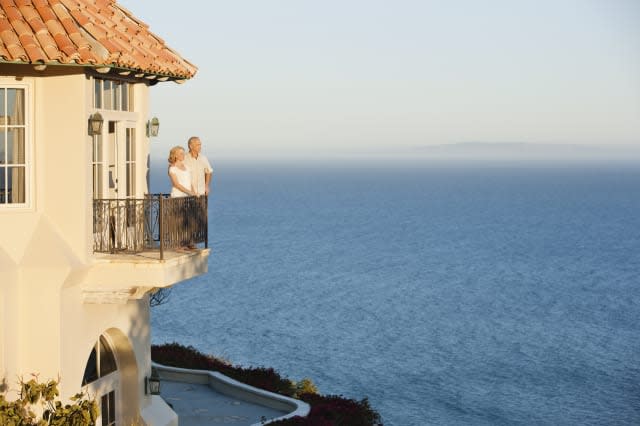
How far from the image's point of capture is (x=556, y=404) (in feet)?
160

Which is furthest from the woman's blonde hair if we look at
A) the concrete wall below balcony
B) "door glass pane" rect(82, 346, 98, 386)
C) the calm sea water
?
the calm sea water

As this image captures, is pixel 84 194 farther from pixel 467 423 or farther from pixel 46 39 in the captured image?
pixel 467 423

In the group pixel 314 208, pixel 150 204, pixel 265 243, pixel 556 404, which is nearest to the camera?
pixel 150 204

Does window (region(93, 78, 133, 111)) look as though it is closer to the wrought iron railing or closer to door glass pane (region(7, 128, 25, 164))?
door glass pane (region(7, 128, 25, 164))

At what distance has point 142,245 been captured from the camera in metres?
16.6

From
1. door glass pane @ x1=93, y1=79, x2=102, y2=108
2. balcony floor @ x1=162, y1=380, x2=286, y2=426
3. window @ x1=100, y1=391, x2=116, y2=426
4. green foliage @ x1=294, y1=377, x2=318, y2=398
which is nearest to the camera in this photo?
door glass pane @ x1=93, y1=79, x2=102, y2=108

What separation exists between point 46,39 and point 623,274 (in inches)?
3396

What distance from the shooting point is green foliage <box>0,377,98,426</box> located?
13875 millimetres

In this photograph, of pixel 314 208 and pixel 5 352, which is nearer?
pixel 5 352

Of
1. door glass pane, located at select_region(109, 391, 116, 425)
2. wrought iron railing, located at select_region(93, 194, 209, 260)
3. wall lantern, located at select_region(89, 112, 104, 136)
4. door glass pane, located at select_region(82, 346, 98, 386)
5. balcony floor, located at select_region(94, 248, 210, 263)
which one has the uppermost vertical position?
wall lantern, located at select_region(89, 112, 104, 136)

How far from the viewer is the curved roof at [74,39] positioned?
14320mm

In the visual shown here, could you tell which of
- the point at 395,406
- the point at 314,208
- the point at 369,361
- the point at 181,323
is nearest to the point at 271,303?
the point at 181,323

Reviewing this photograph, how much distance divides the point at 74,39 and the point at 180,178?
11.0 feet

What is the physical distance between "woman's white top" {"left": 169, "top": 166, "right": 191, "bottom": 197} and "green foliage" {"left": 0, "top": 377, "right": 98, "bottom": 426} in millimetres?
Answer: 3665
